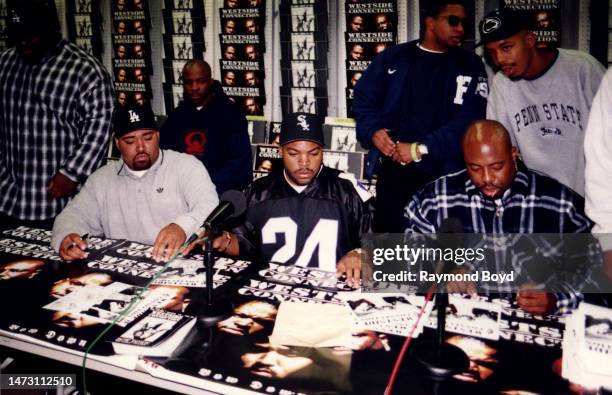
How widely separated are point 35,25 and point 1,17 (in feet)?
8.72

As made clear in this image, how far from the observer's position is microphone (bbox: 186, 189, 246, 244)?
1.47 meters

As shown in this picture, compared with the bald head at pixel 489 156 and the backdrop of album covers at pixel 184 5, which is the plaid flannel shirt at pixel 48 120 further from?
the bald head at pixel 489 156

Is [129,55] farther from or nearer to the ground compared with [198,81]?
farther from the ground

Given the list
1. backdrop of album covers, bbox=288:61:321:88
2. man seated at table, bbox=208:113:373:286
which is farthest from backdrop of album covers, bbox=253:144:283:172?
man seated at table, bbox=208:113:373:286

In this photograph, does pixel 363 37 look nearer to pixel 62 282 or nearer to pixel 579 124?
pixel 579 124

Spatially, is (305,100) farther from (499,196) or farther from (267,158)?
(499,196)

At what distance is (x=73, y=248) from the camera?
6.68ft

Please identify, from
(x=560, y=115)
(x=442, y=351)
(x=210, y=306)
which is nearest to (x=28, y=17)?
(x=210, y=306)

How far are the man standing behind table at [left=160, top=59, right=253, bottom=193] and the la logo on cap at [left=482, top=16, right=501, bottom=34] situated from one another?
1.76m

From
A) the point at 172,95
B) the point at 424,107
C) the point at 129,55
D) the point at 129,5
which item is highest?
the point at 129,5

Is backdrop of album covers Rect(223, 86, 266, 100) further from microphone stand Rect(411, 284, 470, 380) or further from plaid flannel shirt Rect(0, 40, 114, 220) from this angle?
microphone stand Rect(411, 284, 470, 380)

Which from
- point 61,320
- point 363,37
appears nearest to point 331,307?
point 61,320

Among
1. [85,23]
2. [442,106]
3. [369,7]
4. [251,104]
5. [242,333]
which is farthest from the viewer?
[85,23]

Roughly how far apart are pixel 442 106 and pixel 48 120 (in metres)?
2.09
